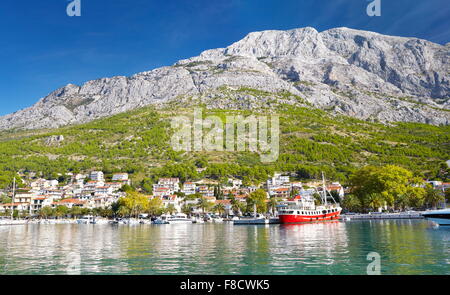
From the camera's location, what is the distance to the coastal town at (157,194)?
89.8 metres

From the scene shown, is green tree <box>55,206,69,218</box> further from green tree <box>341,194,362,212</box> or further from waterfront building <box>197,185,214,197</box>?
green tree <box>341,194,362,212</box>

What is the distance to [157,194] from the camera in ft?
339

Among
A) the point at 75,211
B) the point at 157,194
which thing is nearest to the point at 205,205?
the point at 157,194

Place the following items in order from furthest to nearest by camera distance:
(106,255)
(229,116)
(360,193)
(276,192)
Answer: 1. (229,116)
2. (276,192)
3. (360,193)
4. (106,255)

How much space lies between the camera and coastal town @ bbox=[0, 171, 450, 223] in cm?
8975

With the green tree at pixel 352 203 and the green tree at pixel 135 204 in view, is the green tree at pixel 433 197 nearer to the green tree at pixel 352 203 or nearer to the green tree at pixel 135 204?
the green tree at pixel 352 203

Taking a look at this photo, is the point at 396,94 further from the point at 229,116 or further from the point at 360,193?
the point at 360,193

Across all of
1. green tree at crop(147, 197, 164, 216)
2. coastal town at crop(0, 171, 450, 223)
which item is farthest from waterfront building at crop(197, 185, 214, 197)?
green tree at crop(147, 197, 164, 216)

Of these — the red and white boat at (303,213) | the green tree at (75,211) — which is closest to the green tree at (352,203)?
the red and white boat at (303,213)

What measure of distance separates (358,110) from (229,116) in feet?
233

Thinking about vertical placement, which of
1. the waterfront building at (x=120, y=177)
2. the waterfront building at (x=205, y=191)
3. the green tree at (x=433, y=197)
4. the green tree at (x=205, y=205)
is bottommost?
the green tree at (x=205, y=205)

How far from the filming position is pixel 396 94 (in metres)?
197

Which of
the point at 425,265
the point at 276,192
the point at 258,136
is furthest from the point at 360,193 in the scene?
the point at 258,136

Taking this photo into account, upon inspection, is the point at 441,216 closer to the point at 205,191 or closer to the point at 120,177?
the point at 205,191
